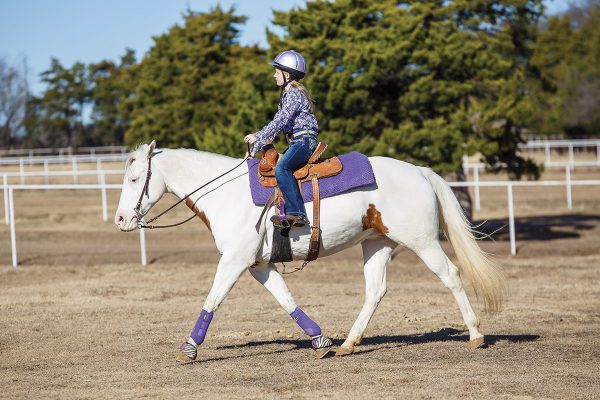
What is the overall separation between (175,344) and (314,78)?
→ 1199cm

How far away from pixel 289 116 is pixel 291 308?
181 centimetres

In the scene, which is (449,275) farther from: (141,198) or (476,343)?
(141,198)

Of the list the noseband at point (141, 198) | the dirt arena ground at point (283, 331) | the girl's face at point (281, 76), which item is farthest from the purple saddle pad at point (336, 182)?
the dirt arena ground at point (283, 331)

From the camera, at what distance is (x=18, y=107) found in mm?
68750

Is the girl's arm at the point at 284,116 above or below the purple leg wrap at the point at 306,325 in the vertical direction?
above

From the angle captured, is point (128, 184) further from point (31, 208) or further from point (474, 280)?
point (31, 208)

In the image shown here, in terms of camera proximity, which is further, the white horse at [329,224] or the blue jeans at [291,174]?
the white horse at [329,224]

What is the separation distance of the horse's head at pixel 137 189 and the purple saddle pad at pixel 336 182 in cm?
95

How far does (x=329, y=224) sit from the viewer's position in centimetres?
812

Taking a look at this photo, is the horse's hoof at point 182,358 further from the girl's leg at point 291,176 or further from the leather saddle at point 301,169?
the leather saddle at point 301,169

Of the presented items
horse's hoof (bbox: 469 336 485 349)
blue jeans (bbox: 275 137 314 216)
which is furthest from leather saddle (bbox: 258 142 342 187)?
horse's hoof (bbox: 469 336 485 349)

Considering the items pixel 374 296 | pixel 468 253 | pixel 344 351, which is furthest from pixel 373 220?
pixel 344 351

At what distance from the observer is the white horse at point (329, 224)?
26.2 feet

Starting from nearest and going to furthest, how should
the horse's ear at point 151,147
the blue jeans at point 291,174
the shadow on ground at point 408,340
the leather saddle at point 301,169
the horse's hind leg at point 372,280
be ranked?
the blue jeans at point 291,174
the leather saddle at point 301,169
the horse's ear at point 151,147
the horse's hind leg at point 372,280
the shadow on ground at point 408,340
